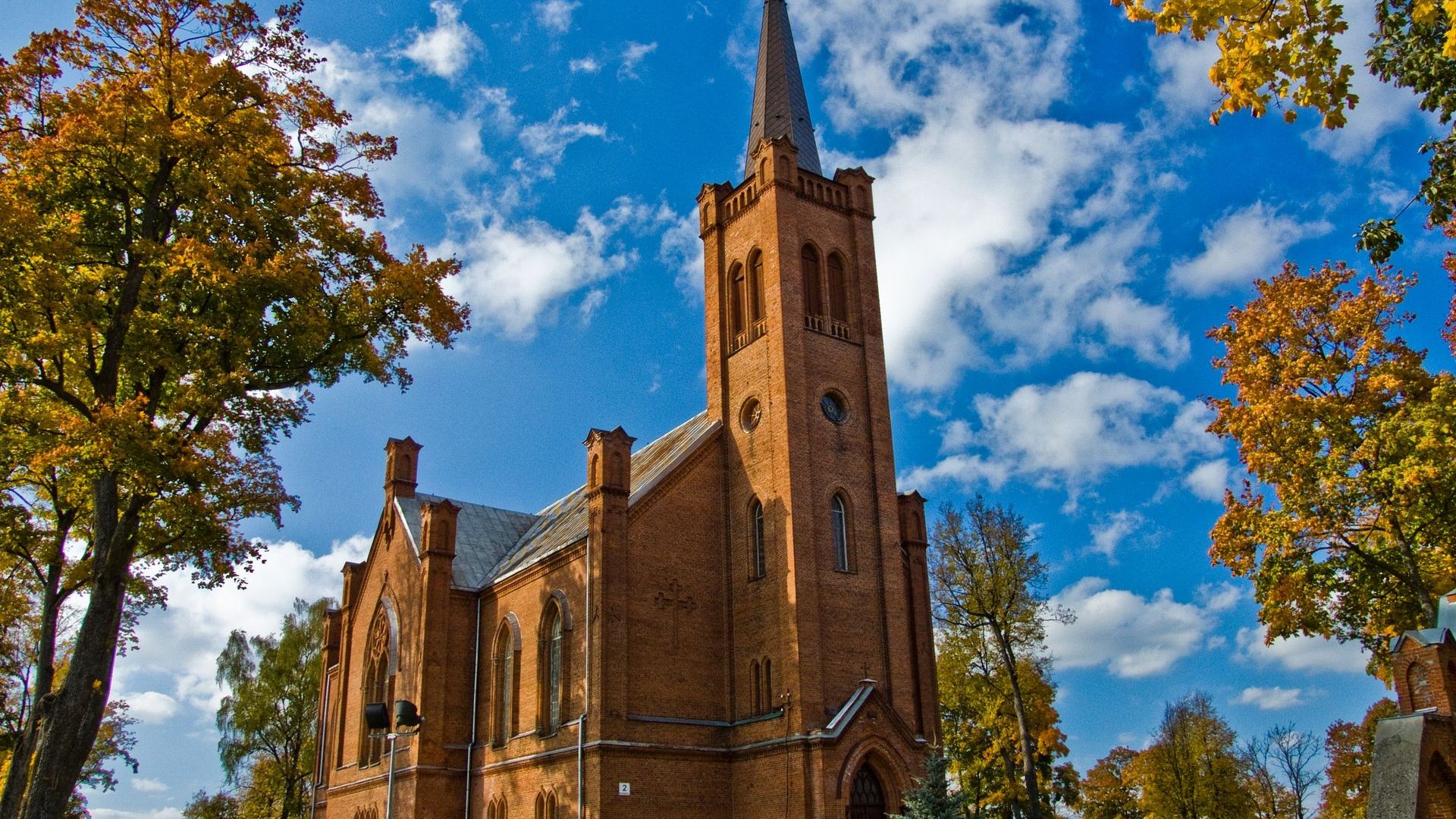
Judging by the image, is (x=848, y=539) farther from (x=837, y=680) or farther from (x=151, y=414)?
(x=151, y=414)

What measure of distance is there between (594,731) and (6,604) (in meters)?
13.1

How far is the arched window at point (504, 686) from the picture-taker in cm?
3036

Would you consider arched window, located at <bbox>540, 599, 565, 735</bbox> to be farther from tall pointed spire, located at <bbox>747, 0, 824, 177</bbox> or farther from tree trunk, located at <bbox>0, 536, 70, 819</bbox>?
tall pointed spire, located at <bbox>747, 0, 824, 177</bbox>

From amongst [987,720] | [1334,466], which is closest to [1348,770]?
[987,720]

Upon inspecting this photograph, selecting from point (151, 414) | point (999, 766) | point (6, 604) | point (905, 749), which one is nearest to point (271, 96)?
point (151, 414)

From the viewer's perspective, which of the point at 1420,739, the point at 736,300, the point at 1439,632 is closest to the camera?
the point at 1420,739

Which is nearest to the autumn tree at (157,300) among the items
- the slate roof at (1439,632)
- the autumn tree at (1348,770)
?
the slate roof at (1439,632)

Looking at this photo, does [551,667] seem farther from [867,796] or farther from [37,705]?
[37,705]

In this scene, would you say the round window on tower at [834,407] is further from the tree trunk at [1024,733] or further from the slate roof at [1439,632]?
the slate roof at [1439,632]

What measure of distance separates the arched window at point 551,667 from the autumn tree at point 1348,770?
29.3m

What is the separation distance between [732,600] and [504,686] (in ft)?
26.0

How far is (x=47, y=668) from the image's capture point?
672 inches

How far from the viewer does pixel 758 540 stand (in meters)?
28.3

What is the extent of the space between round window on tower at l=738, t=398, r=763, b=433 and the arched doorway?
9464mm
